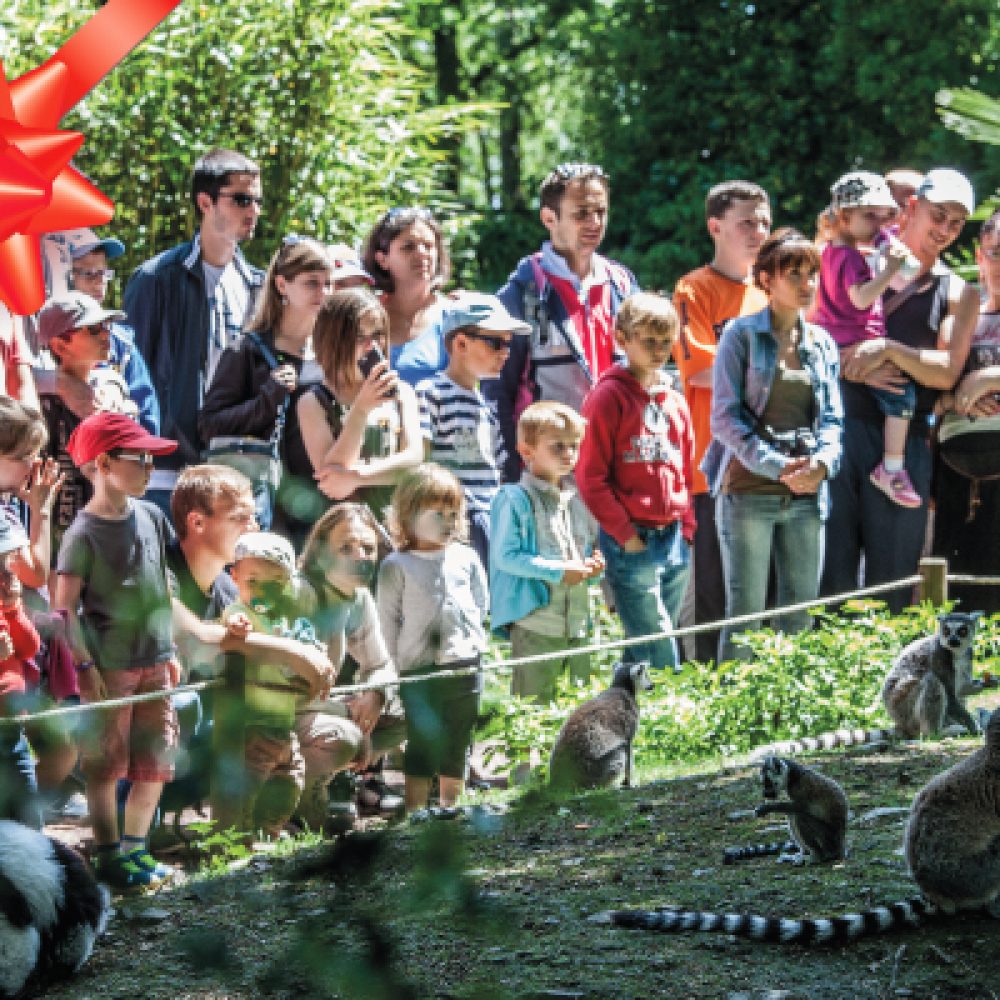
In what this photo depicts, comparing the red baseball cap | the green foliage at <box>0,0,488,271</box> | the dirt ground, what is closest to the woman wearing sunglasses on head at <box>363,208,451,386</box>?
the red baseball cap

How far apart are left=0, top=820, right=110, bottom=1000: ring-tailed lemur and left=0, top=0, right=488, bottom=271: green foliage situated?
7.95m

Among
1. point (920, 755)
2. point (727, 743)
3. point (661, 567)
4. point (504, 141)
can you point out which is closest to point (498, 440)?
point (661, 567)

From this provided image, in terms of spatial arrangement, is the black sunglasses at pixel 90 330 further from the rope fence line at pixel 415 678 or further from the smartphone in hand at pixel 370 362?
the rope fence line at pixel 415 678

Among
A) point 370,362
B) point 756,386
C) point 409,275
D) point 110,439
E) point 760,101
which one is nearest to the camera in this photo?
point 110,439

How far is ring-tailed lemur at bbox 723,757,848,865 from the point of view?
5.22 meters

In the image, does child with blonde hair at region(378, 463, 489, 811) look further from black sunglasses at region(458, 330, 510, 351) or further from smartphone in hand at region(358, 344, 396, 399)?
black sunglasses at region(458, 330, 510, 351)

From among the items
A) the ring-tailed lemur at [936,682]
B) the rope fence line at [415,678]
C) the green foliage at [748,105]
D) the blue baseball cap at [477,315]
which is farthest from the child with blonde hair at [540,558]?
the green foliage at [748,105]

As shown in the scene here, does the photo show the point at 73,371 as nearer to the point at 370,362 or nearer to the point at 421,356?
the point at 370,362

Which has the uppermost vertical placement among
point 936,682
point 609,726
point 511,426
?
point 511,426

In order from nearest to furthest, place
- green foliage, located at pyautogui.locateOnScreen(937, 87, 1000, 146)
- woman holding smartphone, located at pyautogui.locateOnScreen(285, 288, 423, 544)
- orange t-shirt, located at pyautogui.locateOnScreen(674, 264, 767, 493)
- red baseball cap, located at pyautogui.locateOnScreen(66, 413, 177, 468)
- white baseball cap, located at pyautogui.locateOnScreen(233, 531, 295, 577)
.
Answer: white baseball cap, located at pyautogui.locateOnScreen(233, 531, 295, 577)
red baseball cap, located at pyautogui.locateOnScreen(66, 413, 177, 468)
woman holding smartphone, located at pyautogui.locateOnScreen(285, 288, 423, 544)
green foliage, located at pyautogui.locateOnScreen(937, 87, 1000, 146)
orange t-shirt, located at pyautogui.locateOnScreen(674, 264, 767, 493)

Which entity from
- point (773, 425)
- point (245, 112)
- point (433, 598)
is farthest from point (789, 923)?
point (245, 112)

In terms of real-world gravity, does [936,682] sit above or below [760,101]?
below

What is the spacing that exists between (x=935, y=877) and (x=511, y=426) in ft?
12.9

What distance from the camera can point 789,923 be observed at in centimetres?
451
